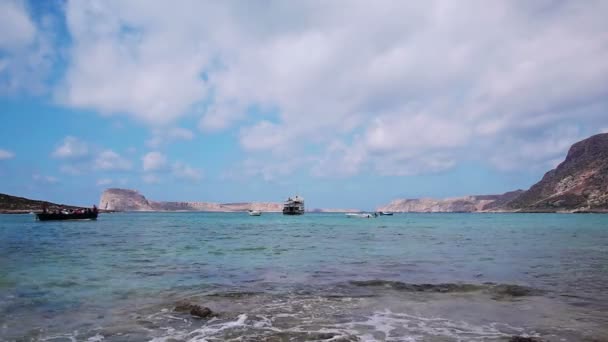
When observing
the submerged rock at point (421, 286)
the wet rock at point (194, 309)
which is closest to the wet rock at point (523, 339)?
the submerged rock at point (421, 286)

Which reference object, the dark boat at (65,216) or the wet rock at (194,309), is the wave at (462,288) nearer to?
the wet rock at (194,309)

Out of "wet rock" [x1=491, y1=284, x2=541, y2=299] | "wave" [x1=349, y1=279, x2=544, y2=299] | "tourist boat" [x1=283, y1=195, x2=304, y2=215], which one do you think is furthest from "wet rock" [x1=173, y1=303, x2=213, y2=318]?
"tourist boat" [x1=283, y1=195, x2=304, y2=215]

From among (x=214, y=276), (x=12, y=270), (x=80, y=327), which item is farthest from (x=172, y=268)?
(x=80, y=327)

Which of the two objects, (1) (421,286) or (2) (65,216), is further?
(2) (65,216)

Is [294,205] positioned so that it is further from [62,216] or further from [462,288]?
[462,288]

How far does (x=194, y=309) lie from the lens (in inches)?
551

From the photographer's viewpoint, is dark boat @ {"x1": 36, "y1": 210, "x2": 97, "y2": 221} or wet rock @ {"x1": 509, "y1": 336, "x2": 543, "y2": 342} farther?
dark boat @ {"x1": 36, "y1": 210, "x2": 97, "y2": 221}

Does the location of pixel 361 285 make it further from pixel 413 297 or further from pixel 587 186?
pixel 587 186

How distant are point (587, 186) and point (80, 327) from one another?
765ft

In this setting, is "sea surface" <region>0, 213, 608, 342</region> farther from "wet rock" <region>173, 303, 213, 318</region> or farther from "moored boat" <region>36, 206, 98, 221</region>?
"moored boat" <region>36, 206, 98, 221</region>

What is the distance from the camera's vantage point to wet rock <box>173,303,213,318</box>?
13628 millimetres

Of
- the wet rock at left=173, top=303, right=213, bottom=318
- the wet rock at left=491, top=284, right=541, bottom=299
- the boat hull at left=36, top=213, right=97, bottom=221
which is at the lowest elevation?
the wet rock at left=491, top=284, right=541, bottom=299

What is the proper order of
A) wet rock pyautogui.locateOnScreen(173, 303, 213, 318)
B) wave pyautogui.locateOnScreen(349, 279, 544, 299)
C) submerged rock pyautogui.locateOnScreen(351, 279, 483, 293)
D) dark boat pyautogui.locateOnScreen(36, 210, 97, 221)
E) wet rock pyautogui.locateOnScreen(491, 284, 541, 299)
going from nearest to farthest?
wet rock pyautogui.locateOnScreen(173, 303, 213, 318) < wet rock pyautogui.locateOnScreen(491, 284, 541, 299) < wave pyautogui.locateOnScreen(349, 279, 544, 299) < submerged rock pyautogui.locateOnScreen(351, 279, 483, 293) < dark boat pyautogui.locateOnScreen(36, 210, 97, 221)

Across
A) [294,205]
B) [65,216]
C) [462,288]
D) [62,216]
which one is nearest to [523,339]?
[462,288]
